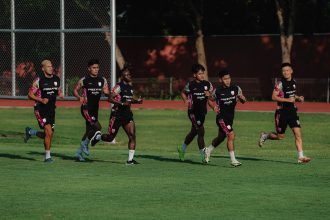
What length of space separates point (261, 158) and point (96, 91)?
363 centimetres

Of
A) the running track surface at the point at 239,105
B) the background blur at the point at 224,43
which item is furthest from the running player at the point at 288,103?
the background blur at the point at 224,43

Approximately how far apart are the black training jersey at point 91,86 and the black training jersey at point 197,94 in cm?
187

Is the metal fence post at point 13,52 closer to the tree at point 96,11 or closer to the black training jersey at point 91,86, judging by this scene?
the tree at point 96,11

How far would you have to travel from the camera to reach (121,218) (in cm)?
1320

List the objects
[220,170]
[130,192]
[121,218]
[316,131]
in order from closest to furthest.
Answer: [121,218] → [130,192] → [220,170] → [316,131]

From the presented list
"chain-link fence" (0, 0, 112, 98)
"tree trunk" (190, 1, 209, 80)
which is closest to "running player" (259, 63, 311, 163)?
"chain-link fence" (0, 0, 112, 98)

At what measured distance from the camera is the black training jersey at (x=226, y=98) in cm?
2006

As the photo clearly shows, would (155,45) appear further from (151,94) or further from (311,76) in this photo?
(311,76)

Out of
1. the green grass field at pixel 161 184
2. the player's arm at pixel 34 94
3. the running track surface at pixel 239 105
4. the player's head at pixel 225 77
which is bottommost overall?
the running track surface at pixel 239 105

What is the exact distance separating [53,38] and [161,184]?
12.4m

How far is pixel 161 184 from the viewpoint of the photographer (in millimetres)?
16828

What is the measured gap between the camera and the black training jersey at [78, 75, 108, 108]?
71.7 feet

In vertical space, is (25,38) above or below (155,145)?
above

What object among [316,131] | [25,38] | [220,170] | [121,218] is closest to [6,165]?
[220,170]
